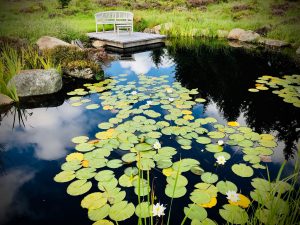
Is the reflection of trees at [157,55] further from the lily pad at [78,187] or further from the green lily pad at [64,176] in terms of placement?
the lily pad at [78,187]

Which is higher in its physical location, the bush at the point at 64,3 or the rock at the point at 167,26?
the bush at the point at 64,3

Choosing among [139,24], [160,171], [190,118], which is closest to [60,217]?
[160,171]

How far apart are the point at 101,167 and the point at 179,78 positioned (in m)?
3.87

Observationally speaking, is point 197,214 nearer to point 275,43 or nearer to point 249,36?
point 275,43

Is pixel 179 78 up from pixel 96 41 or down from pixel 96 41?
down

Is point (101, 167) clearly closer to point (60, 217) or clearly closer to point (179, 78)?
point (60, 217)

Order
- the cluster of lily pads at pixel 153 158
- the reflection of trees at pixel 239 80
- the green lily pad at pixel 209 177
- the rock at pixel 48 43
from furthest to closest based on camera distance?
the rock at pixel 48 43 → the reflection of trees at pixel 239 80 → the green lily pad at pixel 209 177 → the cluster of lily pads at pixel 153 158

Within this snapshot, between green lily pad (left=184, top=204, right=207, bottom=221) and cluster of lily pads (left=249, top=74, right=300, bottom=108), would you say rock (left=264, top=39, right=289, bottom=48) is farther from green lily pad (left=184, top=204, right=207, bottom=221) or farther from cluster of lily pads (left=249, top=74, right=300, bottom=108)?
green lily pad (left=184, top=204, right=207, bottom=221)

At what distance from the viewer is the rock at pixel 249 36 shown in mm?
10632

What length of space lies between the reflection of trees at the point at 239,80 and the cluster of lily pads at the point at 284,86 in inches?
5.0

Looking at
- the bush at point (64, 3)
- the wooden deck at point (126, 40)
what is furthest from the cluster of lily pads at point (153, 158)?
the bush at point (64, 3)

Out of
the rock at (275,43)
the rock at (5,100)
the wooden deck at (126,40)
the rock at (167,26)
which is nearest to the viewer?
the rock at (5,100)

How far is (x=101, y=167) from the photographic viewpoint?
2707mm

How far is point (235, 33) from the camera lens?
11180mm
